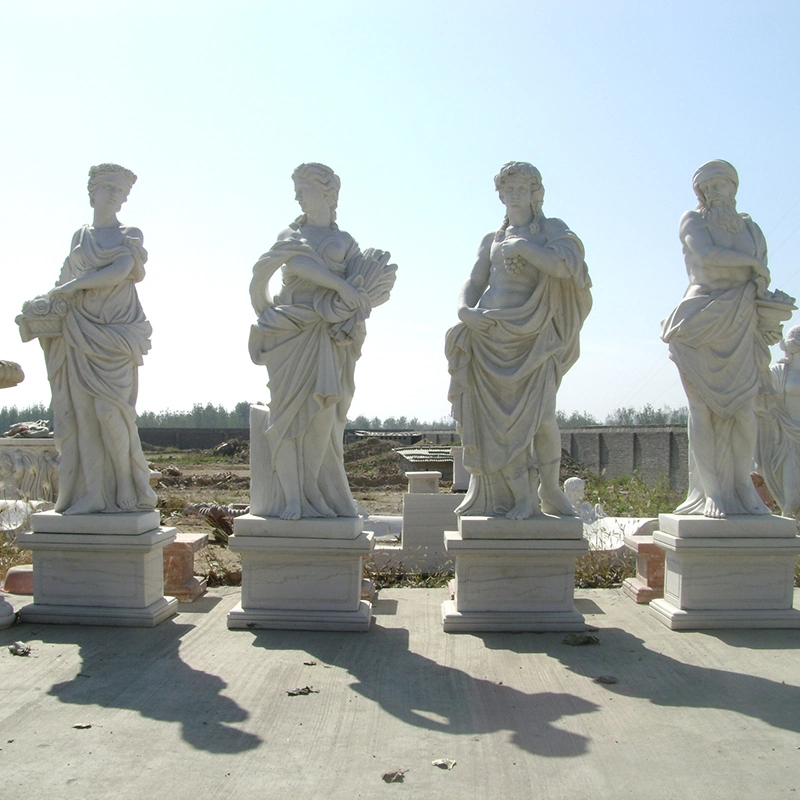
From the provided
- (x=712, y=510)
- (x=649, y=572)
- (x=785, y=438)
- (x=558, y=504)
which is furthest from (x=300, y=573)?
(x=785, y=438)

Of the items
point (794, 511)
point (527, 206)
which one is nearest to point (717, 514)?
point (527, 206)

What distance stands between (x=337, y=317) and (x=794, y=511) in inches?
230

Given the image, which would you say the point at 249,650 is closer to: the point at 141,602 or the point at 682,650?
the point at 141,602

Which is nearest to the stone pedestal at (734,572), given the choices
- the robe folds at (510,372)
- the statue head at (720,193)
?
the robe folds at (510,372)

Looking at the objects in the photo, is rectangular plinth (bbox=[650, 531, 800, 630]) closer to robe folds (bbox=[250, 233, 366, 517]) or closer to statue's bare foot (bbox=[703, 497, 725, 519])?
statue's bare foot (bbox=[703, 497, 725, 519])

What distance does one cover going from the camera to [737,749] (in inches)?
130

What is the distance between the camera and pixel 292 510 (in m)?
5.21

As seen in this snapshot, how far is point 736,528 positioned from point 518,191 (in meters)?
2.68

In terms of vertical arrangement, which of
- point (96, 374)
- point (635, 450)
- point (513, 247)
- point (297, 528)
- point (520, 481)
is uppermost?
point (513, 247)

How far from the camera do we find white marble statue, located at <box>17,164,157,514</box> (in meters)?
5.25

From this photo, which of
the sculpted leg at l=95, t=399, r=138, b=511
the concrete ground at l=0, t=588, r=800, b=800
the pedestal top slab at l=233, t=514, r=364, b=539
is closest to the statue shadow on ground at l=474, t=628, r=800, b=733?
the concrete ground at l=0, t=588, r=800, b=800

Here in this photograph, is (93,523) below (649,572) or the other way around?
the other way around

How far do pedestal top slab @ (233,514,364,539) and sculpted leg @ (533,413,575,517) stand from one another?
132cm

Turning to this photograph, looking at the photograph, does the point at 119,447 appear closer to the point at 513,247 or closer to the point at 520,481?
the point at 520,481
